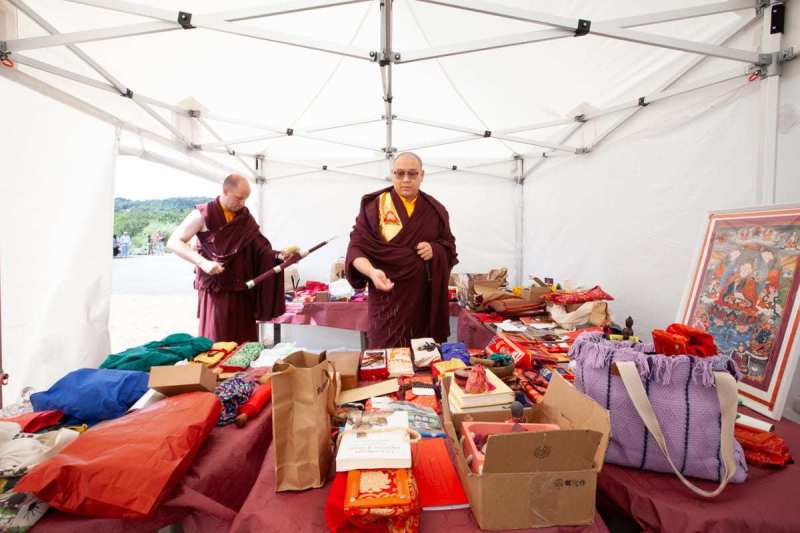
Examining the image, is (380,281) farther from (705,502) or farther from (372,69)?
(372,69)

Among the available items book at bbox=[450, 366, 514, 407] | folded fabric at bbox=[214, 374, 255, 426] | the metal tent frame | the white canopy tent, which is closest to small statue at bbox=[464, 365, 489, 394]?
book at bbox=[450, 366, 514, 407]

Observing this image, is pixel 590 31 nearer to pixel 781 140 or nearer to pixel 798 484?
pixel 781 140

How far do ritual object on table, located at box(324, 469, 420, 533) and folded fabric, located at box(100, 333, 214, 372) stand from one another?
4.24 ft

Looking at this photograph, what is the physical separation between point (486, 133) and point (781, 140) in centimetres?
242

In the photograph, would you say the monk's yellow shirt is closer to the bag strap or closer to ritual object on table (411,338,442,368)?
ritual object on table (411,338,442,368)

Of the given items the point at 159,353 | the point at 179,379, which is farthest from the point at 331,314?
the point at 179,379

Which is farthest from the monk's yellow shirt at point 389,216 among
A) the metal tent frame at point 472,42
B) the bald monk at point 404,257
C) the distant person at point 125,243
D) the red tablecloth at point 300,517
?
the distant person at point 125,243

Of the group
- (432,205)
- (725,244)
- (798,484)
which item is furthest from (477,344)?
(798,484)

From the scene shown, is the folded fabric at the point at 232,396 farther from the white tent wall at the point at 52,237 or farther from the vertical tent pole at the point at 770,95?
the vertical tent pole at the point at 770,95

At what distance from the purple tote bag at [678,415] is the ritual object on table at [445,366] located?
0.61m

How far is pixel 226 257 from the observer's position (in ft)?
8.83

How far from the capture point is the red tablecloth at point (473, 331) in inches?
107

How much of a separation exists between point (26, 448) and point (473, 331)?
106 inches

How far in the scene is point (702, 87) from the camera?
221cm
